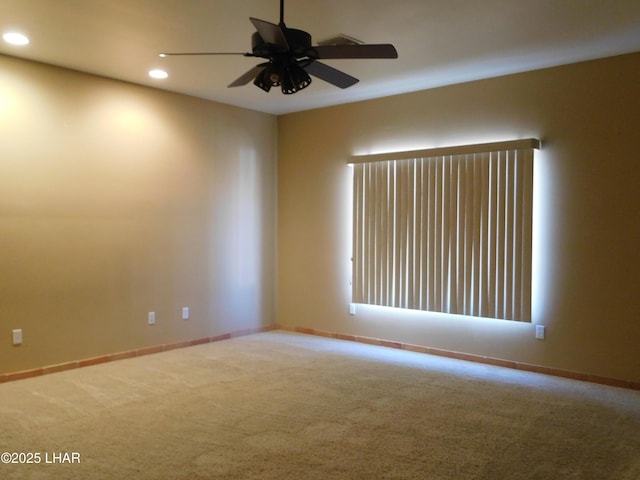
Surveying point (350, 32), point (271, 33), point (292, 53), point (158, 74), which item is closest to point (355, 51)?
point (292, 53)

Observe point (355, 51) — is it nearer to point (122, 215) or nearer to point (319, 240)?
point (122, 215)

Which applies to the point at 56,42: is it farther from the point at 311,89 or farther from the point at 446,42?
the point at 446,42

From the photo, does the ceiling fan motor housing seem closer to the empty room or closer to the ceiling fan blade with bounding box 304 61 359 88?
the empty room

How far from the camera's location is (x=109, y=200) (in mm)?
5152

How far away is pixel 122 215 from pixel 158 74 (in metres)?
1.41

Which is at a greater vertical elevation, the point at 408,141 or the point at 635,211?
the point at 408,141

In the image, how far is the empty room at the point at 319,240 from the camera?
3268 mm

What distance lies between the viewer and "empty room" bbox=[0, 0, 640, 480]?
10.7 ft

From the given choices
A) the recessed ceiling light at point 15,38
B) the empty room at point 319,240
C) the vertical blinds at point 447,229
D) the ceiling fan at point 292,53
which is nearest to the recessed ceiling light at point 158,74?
the empty room at point 319,240

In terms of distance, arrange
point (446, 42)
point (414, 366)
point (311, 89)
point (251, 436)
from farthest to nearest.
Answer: point (311, 89) < point (414, 366) < point (446, 42) < point (251, 436)

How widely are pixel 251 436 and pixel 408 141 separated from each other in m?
3.58

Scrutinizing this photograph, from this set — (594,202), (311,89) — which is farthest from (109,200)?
(594,202)

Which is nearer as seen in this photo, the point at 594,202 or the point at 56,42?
the point at 56,42

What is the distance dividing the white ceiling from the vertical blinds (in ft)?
2.92
